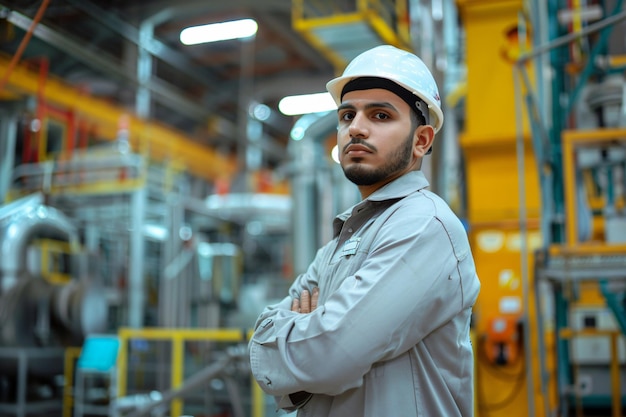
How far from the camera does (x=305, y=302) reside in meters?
1.94

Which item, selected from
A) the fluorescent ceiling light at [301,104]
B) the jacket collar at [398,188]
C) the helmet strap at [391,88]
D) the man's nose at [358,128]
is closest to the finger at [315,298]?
the jacket collar at [398,188]

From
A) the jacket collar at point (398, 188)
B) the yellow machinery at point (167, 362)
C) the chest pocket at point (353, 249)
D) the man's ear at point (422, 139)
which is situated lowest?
the yellow machinery at point (167, 362)

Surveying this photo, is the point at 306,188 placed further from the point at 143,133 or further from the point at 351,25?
the point at 143,133

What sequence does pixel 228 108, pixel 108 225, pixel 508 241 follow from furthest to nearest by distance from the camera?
1. pixel 228 108
2. pixel 108 225
3. pixel 508 241

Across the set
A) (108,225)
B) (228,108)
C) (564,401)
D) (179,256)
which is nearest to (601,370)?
(564,401)

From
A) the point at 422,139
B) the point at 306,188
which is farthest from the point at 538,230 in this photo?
the point at 422,139

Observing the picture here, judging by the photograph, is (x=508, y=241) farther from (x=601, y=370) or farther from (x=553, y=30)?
(x=553, y=30)

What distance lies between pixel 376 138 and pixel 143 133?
44.3 feet

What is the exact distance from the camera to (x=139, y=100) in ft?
46.9

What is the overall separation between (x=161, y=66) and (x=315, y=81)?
137 inches

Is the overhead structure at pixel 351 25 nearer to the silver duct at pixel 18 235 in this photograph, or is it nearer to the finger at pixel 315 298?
the silver duct at pixel 18 235

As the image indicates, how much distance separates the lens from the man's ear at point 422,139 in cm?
195

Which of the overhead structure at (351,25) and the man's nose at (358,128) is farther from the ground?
the overhead structure at (351,25)

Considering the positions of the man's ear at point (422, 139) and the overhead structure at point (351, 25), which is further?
the overhead structure at point (351, 25)
